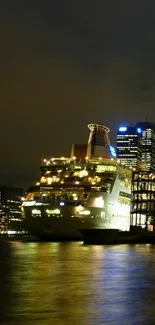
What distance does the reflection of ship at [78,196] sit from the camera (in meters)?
80.4

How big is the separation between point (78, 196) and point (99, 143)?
2916cm

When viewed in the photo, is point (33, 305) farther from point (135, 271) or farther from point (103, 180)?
point (103, 180)

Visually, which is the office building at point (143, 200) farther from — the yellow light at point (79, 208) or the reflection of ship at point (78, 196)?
the yellow light at point (79, 208)

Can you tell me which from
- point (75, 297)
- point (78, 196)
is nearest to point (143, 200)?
point (78, 196)

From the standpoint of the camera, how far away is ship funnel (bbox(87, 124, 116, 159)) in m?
106

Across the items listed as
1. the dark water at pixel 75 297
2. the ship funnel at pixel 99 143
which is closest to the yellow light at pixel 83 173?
the ship funnel at pixel 99 143

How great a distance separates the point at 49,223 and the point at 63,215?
2643mm

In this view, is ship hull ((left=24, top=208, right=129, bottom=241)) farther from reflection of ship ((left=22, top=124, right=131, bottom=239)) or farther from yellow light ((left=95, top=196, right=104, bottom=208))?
yellow light ((left=95, top=196, right=104, bottom=208))

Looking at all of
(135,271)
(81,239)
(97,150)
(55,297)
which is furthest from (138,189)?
(55,297)

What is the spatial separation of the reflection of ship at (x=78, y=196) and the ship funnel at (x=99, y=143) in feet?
1.09

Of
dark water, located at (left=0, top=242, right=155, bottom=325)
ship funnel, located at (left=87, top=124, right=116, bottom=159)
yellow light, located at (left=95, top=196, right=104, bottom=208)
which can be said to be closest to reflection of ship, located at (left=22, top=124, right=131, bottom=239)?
yellow light, located at (left=95, top=196, right=104, bottom=208)

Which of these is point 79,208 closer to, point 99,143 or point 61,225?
point 61,225

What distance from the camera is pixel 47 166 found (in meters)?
96.6

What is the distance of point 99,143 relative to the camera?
11112 cm
